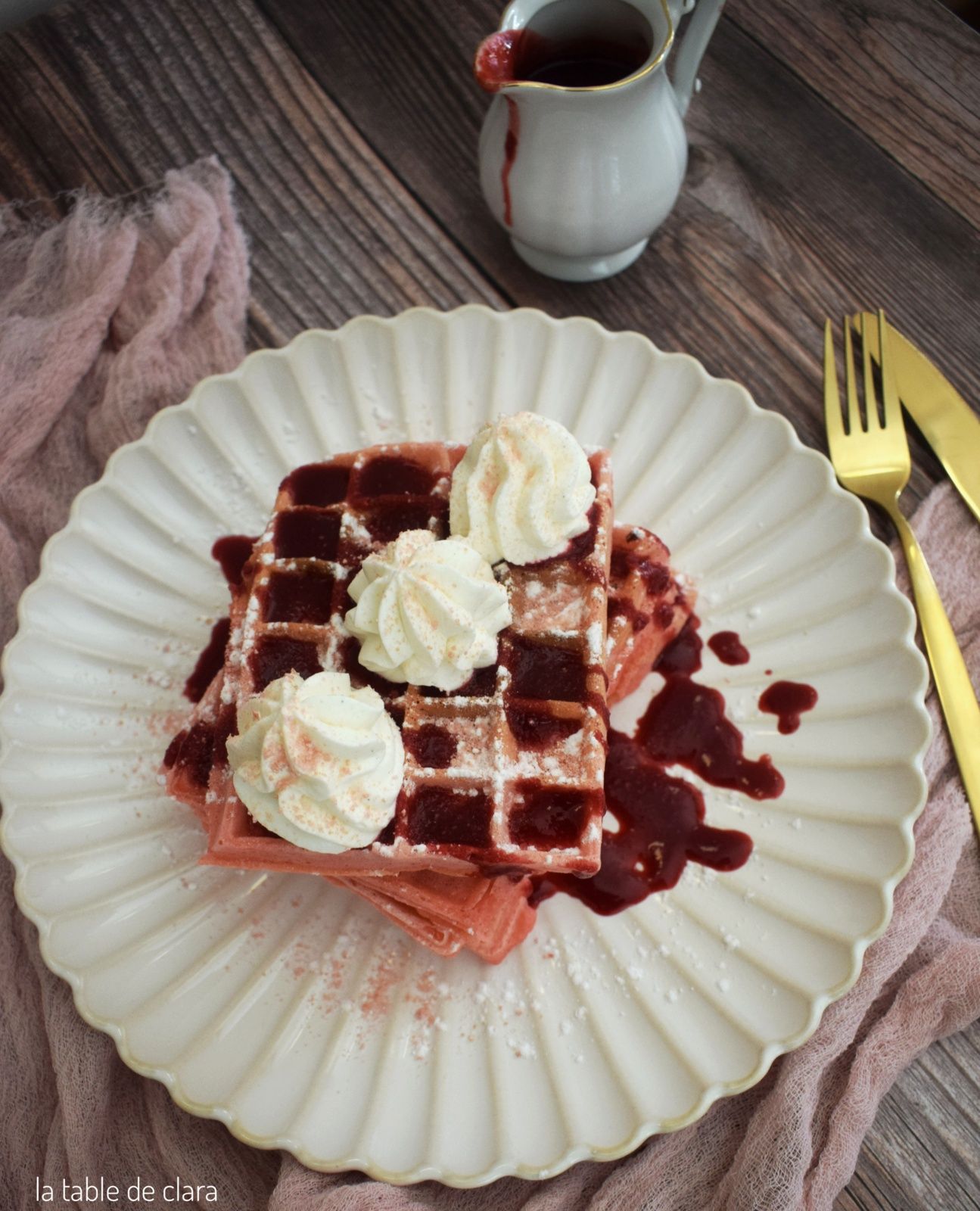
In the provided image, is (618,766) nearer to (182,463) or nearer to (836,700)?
(836,700)

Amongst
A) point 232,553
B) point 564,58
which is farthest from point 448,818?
point 564,58

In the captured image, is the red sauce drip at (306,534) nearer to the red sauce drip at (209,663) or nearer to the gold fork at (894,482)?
the red sauce drip at (209,663)

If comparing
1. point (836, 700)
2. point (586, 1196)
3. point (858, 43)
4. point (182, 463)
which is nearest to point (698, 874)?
point (836, 700)

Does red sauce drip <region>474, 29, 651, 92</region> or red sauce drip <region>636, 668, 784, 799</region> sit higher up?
red sauce drip <region>474, 29, 651, 92</region>

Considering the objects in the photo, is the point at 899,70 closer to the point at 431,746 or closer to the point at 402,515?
the point at 402,515

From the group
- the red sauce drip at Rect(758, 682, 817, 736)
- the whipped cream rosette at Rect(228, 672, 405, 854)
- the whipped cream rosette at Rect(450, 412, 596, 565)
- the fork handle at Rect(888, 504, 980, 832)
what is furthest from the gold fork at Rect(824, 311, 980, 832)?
the whipped cream rosette at Rect(228, 672, 405, 854)

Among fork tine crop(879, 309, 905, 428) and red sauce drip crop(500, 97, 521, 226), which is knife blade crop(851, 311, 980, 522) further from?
red sauce drip crop(500, 97, 521, 226)
